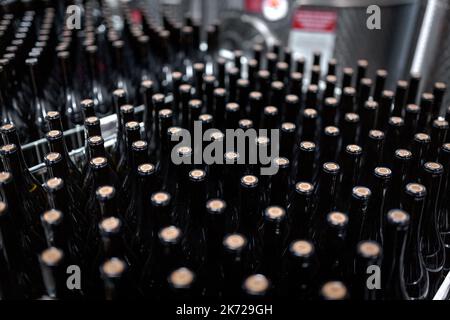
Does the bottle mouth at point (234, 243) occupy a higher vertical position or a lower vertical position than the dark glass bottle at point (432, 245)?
higher

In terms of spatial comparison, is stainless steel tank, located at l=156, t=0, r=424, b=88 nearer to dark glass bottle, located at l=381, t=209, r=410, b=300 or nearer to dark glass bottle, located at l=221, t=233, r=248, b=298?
dark glass bottle, located at l=381, t=209, r=410, b=300

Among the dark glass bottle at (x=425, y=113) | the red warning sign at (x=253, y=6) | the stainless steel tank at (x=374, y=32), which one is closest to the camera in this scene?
the dark glass bottle at (x=425, y=113)


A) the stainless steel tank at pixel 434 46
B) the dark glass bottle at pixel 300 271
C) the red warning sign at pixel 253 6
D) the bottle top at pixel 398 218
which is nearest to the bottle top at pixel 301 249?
the dark glass bottle at pixel 300 271

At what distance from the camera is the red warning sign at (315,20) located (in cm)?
117

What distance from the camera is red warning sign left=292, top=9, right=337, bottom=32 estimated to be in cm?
117

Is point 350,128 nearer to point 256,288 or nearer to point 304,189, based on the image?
point 304,189

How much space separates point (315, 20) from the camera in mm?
1192

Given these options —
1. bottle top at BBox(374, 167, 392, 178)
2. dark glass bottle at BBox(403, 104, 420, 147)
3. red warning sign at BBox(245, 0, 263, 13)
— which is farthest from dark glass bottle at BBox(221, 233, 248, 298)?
red warning sign at BBox(245, 0, 263, 13)

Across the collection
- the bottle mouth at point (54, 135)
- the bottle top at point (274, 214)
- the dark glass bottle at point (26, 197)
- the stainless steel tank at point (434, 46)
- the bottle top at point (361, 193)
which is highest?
the stainless steel tank at point (434, 46)

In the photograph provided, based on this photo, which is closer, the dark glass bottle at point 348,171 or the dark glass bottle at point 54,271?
the dark glass bottle at point 54,271

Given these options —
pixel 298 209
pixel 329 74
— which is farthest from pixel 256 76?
pixel 298 209

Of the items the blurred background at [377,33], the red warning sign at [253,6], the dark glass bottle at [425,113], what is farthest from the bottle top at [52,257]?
the red warning sign at [253,6]

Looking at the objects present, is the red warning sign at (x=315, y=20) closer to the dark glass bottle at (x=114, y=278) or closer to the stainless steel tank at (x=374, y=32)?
the stainless steel tank at (x=374, y=32)

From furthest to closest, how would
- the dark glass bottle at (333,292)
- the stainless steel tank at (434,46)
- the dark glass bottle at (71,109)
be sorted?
the stainless steel tank at (434,46)
the dark glass bottle at (71,109)
the dark glass bottle at (333,292)
